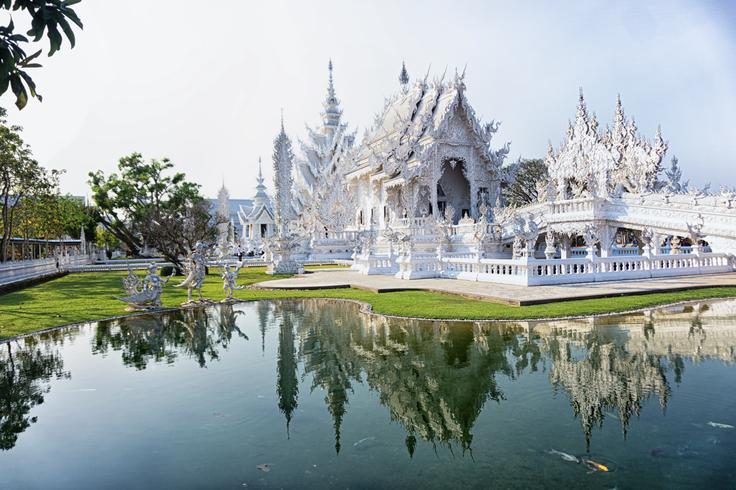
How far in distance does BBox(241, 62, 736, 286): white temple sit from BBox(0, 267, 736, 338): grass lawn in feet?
9.91

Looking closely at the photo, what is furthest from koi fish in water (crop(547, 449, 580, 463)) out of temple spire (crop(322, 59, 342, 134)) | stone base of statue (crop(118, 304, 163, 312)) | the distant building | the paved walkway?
the distant building

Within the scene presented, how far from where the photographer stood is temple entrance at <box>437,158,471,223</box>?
32.2m

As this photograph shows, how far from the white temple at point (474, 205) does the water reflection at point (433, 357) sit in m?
5.86

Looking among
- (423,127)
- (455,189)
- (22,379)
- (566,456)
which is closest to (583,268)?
(566,456)

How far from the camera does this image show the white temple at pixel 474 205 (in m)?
16.7

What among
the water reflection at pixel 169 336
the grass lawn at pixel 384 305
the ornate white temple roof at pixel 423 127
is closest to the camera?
the water reflection at pixel 169 336

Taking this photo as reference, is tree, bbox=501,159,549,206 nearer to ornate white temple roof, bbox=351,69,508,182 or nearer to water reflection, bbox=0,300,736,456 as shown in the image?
ornate white temple roof, bbox=351,69,508,182

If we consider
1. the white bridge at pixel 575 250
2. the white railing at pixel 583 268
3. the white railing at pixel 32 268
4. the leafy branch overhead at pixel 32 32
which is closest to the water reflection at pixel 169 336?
the leafy branch overhead at pixel 32 32

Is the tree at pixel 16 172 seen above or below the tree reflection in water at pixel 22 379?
above

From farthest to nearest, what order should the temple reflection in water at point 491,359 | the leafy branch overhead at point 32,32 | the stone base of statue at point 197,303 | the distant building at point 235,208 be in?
1. the distant building at point 235,208
2. the stone base of statue at point 197,303
3. the temple reflection in water at point 491,359
4. the leafy branch overhead at point 32,32

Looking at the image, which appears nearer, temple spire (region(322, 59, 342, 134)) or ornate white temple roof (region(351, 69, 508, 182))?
ornate white temple roof (region(351, 69, 508, 182))

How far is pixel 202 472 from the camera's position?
3646mm

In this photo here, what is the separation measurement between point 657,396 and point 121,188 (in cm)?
3745

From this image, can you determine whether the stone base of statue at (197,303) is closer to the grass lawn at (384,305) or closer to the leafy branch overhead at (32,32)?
the grass lawn at (384,305)
